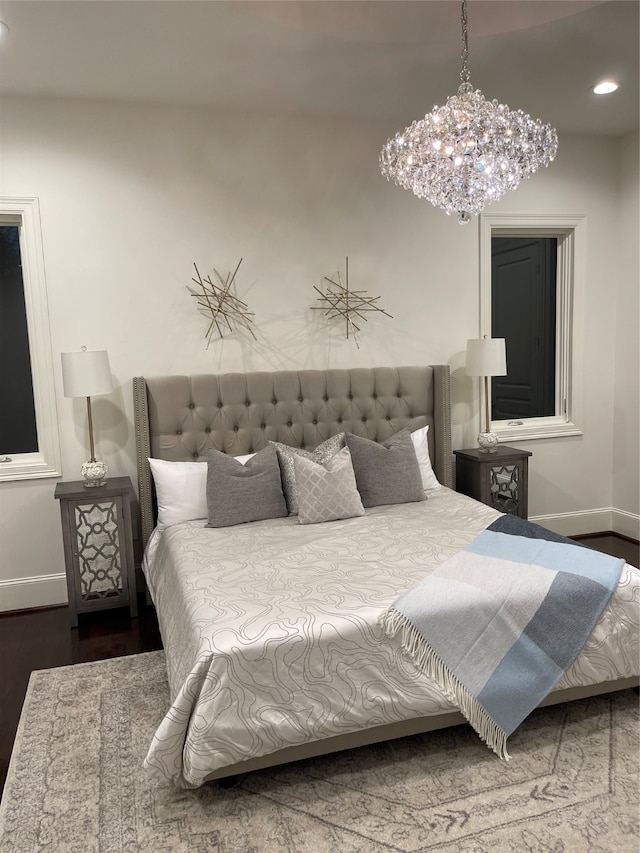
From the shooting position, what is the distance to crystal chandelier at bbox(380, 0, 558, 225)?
243 centimetres

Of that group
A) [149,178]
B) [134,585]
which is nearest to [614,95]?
[149,178]

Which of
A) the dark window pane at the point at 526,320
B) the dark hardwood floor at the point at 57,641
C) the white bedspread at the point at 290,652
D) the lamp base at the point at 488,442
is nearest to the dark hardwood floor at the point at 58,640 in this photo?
the dark hardwood floor at the point at 57,641

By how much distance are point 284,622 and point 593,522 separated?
3.36 metres

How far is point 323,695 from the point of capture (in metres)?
2.04

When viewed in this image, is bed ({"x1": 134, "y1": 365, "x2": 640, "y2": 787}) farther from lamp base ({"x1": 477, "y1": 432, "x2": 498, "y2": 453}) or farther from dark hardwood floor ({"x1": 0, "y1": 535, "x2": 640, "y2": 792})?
lamp base ({"x1": 477, "y1": 432, "x2": 498, "y2": 453})

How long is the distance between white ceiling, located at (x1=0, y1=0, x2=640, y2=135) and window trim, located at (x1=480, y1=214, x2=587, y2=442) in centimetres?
76

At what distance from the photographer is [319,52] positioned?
293 centimetres

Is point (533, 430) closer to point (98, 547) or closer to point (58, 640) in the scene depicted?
point (98, 547)

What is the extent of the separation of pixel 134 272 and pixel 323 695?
8.51 ft

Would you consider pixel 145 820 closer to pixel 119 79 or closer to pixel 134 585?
pixel 134 585

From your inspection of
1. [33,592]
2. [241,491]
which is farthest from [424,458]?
[33,592]

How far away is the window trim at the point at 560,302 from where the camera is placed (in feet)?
14.0

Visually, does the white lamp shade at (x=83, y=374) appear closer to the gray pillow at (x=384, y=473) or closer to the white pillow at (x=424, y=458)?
the gray pillow at (x=384, y=473)

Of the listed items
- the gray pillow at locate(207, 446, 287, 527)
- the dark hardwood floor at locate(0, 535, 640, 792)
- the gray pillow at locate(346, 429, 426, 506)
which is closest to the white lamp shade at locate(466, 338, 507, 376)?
the gray pillow at locate(346, 429, 426, 506)
